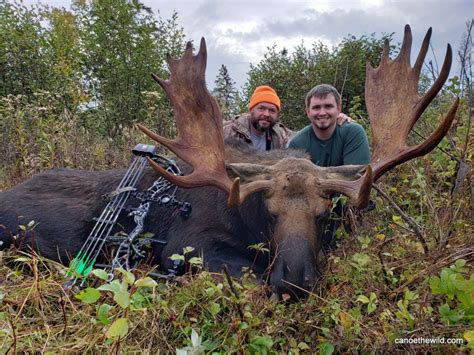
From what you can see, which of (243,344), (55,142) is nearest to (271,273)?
(243,344)

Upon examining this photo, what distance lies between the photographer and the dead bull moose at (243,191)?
313cm

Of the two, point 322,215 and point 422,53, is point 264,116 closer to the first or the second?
point 422,53

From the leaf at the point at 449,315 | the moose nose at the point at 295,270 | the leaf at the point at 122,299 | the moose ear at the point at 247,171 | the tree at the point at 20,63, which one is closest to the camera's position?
the leaf at the point at 122,299

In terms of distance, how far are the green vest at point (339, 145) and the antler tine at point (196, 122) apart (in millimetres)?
1556

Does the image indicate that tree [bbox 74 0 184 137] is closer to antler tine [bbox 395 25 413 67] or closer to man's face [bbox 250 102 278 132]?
man's face [bbox 250 102 278 132]

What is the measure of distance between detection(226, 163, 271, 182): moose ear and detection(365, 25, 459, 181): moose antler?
863 mm

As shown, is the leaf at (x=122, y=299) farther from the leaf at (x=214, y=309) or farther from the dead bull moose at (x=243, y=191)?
the dead bull moose at (x=243, y=191)

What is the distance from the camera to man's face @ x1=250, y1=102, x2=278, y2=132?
21.7 ft

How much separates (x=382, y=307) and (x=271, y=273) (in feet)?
2.57

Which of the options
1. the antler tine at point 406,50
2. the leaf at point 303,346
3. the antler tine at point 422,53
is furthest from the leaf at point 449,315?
the antler tine at point 406,50

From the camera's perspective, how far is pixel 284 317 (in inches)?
98.1

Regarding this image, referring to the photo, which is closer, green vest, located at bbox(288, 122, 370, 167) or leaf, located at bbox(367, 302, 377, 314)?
leaf, located at bbox(367, 302, 377, 314)

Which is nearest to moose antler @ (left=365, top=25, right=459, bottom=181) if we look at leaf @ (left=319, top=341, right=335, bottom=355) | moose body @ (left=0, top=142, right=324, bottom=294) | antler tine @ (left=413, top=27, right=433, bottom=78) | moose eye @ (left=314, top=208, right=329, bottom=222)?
antler tine @ (left=413, top=27, right=433, bottom=78)

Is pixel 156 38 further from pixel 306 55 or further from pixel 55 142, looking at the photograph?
pixel 55 142
